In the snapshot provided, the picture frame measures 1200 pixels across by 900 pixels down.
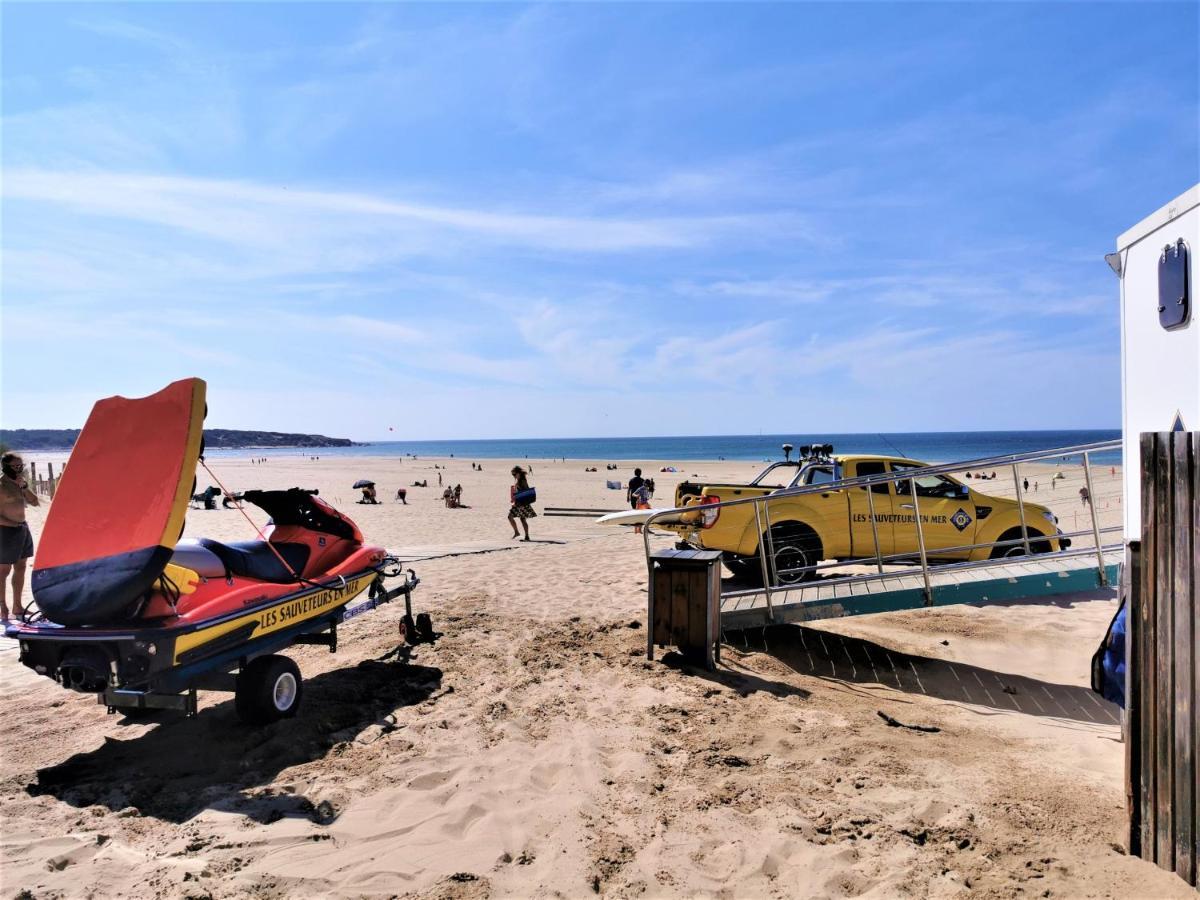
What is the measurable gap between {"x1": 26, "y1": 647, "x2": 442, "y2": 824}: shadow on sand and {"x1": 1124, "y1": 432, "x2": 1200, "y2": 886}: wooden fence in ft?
13.3

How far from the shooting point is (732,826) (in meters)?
4.03

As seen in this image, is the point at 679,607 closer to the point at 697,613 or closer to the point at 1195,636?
the point at 697,613

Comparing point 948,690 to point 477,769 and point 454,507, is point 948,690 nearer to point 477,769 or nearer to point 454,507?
point 477,769

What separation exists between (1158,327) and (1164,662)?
6.34ft

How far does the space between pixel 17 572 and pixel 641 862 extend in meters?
7.86

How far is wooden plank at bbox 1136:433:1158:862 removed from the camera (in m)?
3.36

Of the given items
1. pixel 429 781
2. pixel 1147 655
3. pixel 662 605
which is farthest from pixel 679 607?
pixel 1147 655

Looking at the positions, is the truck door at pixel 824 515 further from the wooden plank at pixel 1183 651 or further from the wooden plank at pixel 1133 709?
the wooden plank at pixel 1183 651

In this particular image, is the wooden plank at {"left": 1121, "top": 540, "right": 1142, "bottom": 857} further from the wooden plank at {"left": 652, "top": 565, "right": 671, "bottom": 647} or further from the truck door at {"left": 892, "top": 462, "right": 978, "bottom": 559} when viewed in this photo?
the truck door at {"left": 892, "top": 462, "right": 978, "bottom": 559}

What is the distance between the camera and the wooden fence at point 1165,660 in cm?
315

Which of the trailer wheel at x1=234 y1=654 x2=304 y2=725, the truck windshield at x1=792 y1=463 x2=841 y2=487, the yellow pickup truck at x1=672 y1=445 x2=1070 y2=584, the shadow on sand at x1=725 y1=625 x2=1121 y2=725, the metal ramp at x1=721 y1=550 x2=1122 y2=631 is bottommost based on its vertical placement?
the shadow on sand at x1=725 y1=625 x2=1121 y2=725

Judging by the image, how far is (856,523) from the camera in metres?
10.1

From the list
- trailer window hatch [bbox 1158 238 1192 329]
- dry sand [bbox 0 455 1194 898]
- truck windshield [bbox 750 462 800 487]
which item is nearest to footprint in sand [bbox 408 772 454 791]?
dry sand [bbox 0 455 1194 898]

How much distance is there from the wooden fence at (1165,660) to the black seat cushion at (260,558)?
18.1 ft
